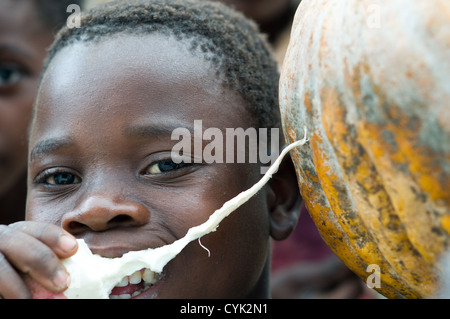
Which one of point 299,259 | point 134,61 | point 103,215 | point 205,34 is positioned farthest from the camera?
point 299,259

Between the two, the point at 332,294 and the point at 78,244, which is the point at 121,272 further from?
the point at 332,294

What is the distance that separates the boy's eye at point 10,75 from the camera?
327 cm

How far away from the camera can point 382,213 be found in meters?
1.39

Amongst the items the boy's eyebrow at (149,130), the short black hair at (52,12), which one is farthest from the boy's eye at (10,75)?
the boy's eyebrow at (149,130)

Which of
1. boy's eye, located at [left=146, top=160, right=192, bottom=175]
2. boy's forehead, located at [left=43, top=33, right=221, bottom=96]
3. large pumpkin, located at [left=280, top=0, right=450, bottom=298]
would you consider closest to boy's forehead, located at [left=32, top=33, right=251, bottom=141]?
boy's forehead, located at [left=43, top=33, right=221, bottom=96]

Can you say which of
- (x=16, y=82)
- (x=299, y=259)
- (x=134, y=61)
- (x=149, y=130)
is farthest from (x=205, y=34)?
(x=299, y=259)

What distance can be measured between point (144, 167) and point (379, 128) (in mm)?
841

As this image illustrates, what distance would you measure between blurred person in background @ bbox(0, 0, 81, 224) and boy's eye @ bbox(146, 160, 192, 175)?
1.58 meters

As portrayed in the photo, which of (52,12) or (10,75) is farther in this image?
(52,12)

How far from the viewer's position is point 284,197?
2.22 metres

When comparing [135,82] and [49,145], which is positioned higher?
[135,82]

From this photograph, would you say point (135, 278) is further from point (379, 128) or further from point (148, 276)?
point (379, 128)

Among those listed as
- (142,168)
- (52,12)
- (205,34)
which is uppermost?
(52,12)

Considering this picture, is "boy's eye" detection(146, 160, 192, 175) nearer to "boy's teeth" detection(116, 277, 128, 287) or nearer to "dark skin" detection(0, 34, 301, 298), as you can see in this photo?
"dark skin" detection(0, 34, 301, 298)
